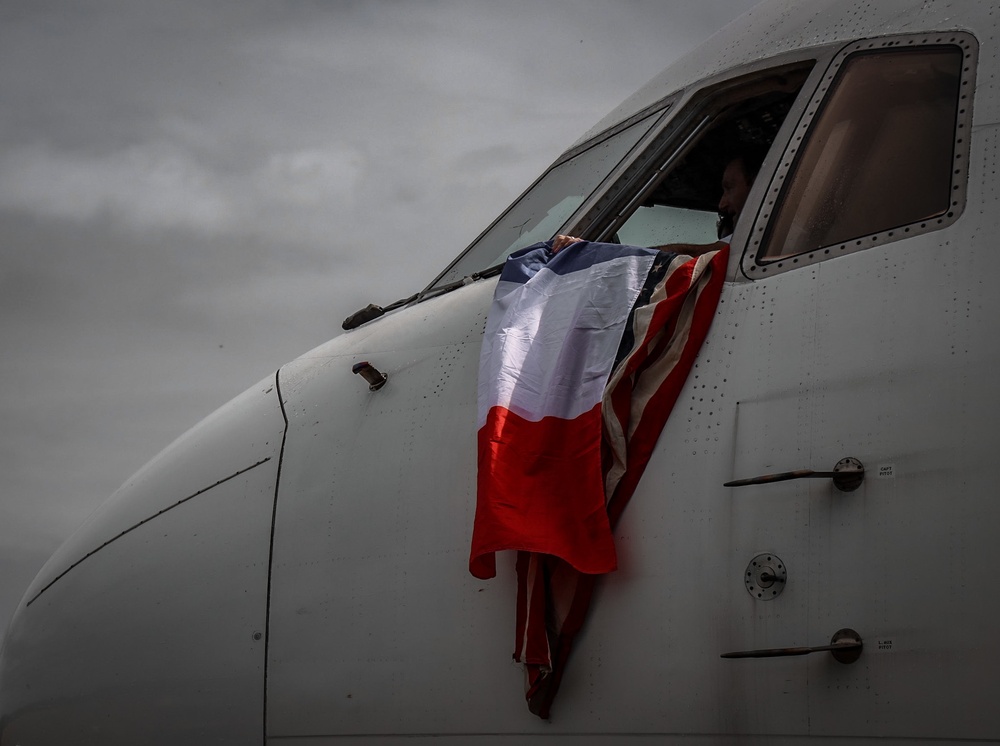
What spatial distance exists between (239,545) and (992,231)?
364 centimetres

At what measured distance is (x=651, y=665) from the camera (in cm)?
438

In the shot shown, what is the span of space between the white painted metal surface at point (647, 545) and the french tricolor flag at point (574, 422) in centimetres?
10

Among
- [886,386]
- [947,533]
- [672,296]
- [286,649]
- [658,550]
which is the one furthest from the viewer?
[286,649]

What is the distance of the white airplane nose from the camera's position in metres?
5.43

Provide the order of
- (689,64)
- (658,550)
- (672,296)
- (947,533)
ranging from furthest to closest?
1. (689,64)
2. (672,296)
3. (658,550)
4. (947,533)

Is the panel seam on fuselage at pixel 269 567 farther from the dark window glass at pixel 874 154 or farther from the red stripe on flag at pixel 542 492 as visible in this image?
the dark window glass at pixel 874 154

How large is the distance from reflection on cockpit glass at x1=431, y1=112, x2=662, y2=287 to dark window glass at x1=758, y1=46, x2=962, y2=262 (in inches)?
50.1

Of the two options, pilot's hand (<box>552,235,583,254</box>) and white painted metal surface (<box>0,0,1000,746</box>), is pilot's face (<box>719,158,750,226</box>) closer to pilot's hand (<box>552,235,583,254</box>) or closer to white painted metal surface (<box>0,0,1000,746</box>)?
white painted metal surface (<box>0,0,1000,746</box>)

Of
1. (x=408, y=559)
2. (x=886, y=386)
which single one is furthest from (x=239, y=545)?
→ (x=886, y=386)

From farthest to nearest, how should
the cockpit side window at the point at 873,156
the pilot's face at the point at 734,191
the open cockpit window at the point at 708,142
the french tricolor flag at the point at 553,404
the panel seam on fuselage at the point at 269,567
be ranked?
the pilot's face at the point at 734,191 < the open cockpit window at the point at 708,142 < the panel seam on fuselage at the point at 269,567 < the french tricolor flag at the point at 553,404 < the cockpit side window at the point at 873,156

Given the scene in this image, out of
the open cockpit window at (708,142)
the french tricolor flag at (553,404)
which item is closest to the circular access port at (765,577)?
the french tricolor flag at (553,404)

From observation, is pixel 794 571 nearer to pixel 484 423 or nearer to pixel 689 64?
pixel 484 423

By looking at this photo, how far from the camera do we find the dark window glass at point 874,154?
4.55 metres

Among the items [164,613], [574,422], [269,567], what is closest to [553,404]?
[574,422]
